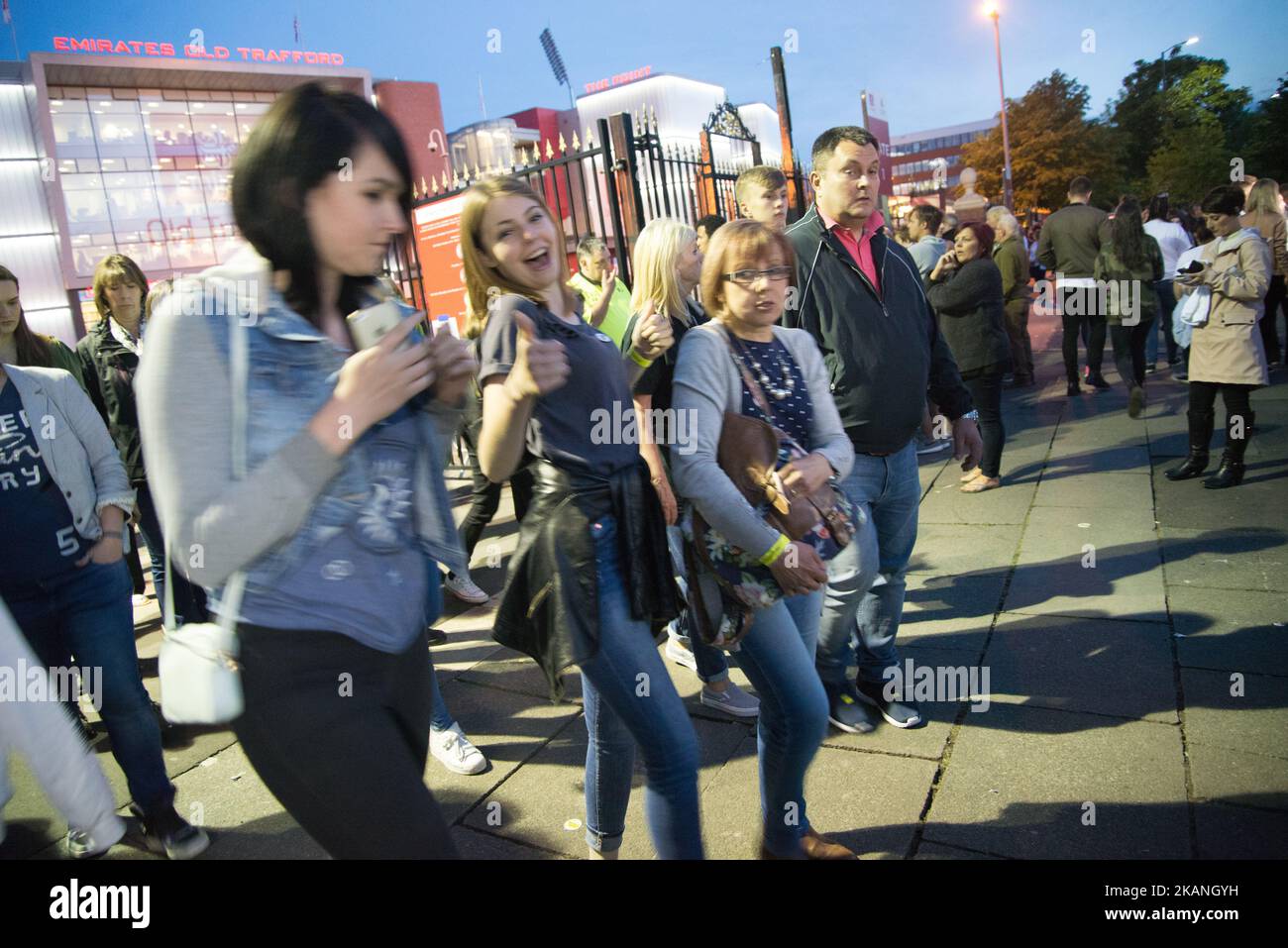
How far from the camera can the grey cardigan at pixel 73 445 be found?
264 cm

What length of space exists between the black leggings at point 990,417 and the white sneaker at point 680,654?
3.33 metres

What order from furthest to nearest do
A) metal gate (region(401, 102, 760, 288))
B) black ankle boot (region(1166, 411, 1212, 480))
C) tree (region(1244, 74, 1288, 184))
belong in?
tree (region(1244, 74, 1288, 184)) < metal gate (region(401, 102, 760, 288)) < black ankle boot (region(1166, 411, 1212, 480))

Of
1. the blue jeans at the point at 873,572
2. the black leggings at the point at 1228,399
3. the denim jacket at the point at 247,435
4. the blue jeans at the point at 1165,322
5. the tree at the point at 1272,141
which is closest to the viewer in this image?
the denim jacket at the point at 247,435

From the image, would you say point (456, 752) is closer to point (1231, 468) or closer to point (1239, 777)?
point (1239, 777)

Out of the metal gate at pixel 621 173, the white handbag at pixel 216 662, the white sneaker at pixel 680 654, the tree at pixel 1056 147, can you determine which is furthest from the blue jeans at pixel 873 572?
the tree at pixel 1056 147

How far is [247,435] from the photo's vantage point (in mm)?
1232

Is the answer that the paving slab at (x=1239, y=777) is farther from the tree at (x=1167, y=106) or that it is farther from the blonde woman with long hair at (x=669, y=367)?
the tree at (x=1167, y=106)

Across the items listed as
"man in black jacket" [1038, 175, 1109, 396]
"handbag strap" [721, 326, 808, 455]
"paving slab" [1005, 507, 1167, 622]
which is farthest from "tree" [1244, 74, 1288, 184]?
"handbag strap" [721, 326, 808, 455]

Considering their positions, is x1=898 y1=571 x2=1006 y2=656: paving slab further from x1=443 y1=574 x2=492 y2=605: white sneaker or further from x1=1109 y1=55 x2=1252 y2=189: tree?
x1=1109 y1=55 x2=1252 y2=189: tree

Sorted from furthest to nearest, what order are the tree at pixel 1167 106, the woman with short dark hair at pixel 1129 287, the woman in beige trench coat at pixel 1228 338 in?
the tree at pixel 1167 106 < the woman with short dark hair at pixel 1129 287 < the woman in beige trench coat at pixel 1228 338

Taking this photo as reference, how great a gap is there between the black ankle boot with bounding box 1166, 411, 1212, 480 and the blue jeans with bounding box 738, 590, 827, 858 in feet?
15.2

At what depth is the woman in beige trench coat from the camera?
5270mm
